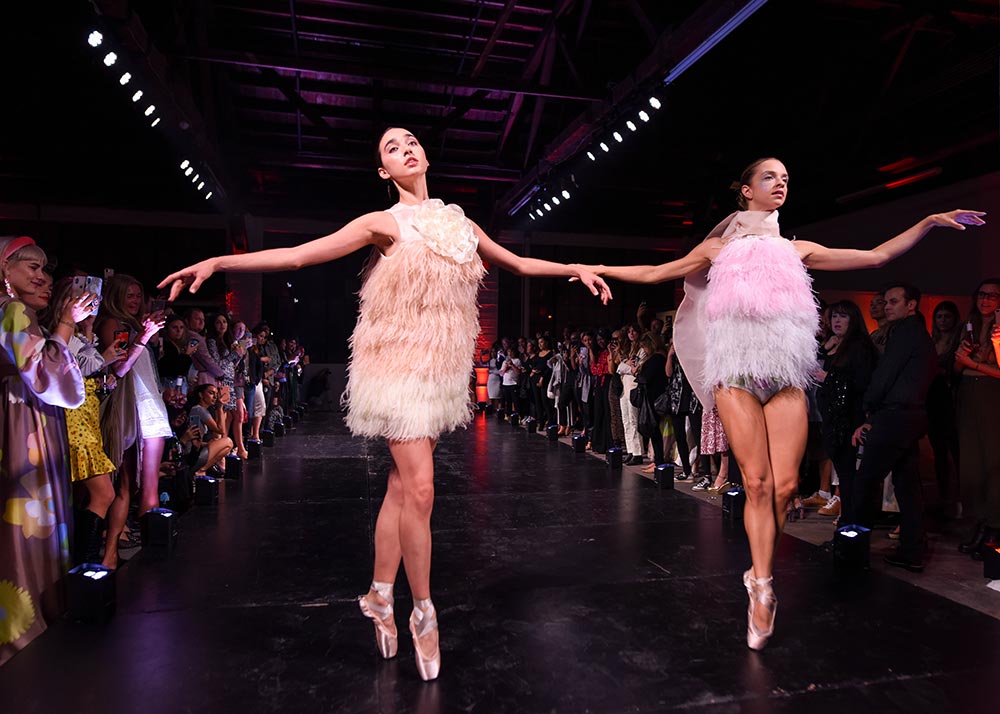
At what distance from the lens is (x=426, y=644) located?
2.05 m

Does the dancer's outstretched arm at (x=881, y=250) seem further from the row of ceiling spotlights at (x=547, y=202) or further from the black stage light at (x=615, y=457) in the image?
the row of ceiling spotlights at (x=547, y=202)

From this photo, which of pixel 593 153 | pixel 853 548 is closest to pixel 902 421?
pixel 853 548

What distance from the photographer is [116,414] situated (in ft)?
10.5

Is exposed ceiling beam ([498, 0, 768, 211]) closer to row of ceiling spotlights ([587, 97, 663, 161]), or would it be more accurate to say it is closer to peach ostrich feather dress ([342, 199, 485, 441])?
row of ceiling spotlights ([587, 97, 663, 161])

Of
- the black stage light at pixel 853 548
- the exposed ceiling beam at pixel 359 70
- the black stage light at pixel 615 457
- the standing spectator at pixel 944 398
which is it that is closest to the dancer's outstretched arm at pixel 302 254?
the black stage light at pixel 853 548

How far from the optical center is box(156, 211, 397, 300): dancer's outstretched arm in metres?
2.02

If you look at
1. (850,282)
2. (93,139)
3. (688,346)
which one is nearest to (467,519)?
(688,346)

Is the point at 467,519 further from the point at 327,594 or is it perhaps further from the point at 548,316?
the point at 548,316

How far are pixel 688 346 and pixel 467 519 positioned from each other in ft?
6.62

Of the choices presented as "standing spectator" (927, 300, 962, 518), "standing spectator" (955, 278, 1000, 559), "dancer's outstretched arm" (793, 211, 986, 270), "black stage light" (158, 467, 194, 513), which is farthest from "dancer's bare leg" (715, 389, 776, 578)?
"black stage light" (158, 467, 194, 513)

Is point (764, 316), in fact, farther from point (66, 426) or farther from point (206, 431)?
point (206, 431)

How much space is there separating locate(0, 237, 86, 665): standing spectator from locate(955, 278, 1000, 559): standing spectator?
14.2 ft

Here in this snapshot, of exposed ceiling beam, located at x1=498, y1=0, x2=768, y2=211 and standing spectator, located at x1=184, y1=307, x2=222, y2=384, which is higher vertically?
exposed ceiling beam, located at x1=498, y1=0, x2=768, y2=211

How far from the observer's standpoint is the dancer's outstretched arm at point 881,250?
98.5 inches
